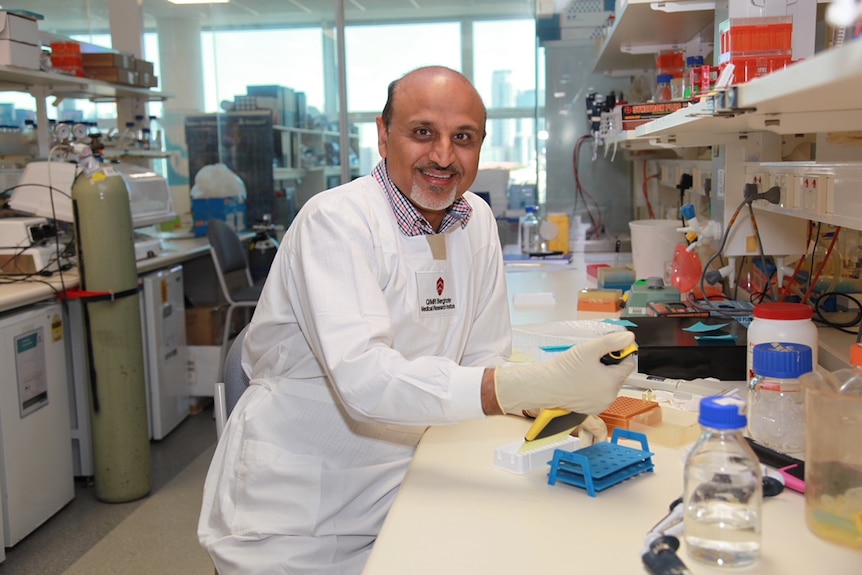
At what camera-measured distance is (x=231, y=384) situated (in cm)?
166

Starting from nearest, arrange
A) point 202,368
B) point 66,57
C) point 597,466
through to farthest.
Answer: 1. point 597,466
2. point 66,57
3. point 202,368

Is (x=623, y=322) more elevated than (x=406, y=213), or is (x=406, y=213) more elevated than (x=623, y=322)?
(x=406, y=213)

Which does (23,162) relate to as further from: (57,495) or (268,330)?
(268,330)

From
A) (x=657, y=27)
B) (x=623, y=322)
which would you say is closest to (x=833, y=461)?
(x=623, y=322)

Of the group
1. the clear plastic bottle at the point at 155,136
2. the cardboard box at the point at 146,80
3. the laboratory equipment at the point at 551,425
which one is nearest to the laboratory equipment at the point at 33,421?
the cardboard box at the point at 146,80

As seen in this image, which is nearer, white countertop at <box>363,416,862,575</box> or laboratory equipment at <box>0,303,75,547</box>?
white countertop at <box>363,416,862,575</box>

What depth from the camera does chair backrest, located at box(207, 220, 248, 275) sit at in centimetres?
418

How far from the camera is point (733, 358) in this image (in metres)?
1.64

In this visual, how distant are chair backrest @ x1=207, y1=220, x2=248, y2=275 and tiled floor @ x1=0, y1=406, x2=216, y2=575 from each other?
0.97 meters

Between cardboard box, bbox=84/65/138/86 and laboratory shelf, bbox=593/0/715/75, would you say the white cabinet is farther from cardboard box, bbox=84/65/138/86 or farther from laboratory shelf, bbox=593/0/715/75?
laboratory shelf, bbox=593/0/715/75

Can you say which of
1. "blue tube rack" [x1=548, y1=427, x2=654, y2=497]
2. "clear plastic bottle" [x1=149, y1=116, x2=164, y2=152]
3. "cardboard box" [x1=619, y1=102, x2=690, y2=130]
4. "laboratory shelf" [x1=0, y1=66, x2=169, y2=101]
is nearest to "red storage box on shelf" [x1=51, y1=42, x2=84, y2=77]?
"laboratory shelf" [x1=0, y1=66, x2=169, y2=101]

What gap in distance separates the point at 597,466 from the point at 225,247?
A: 11.2 ft

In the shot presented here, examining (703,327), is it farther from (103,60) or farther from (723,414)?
(103,60)

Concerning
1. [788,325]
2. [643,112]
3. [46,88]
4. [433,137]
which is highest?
[46,88]
